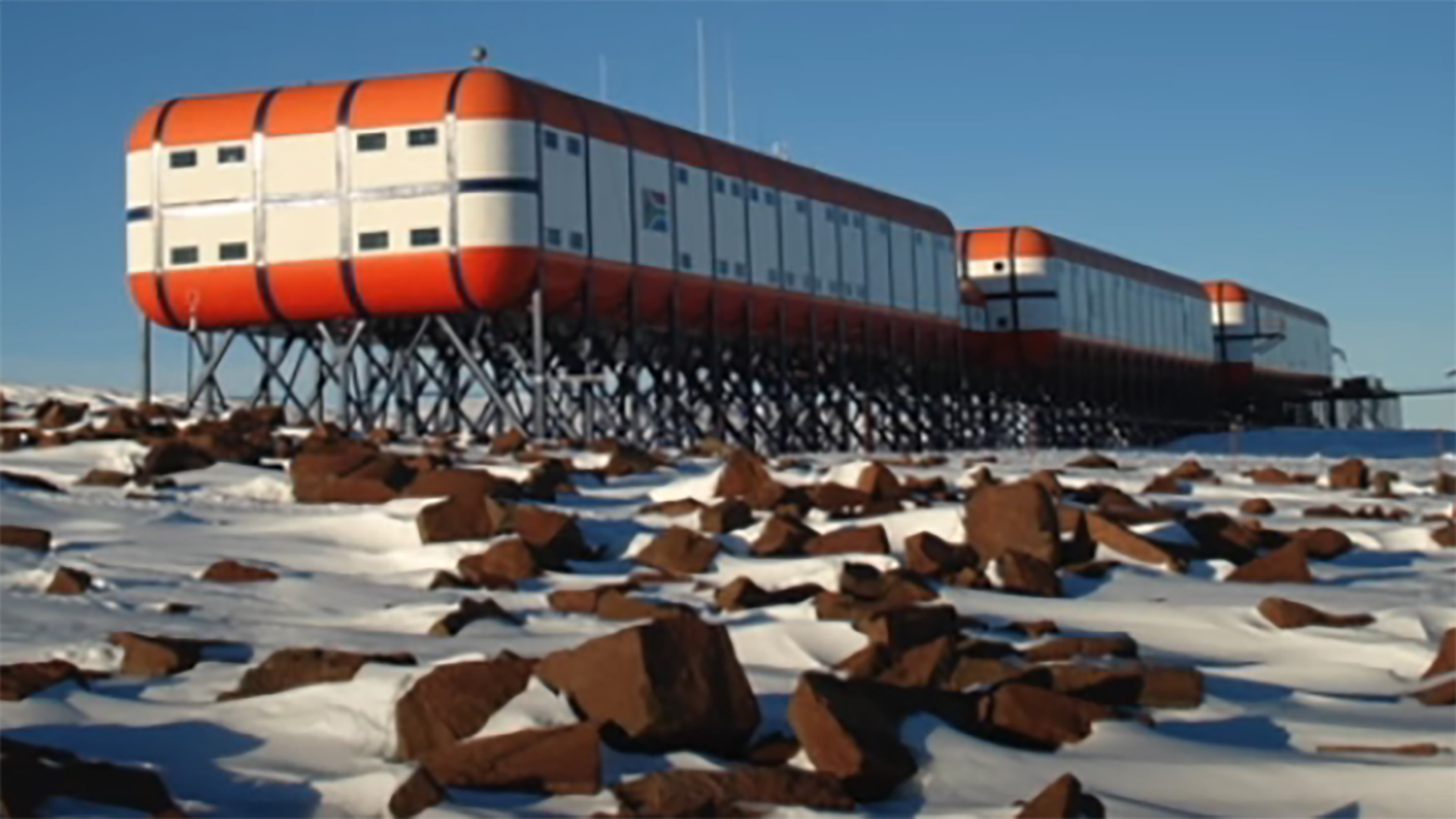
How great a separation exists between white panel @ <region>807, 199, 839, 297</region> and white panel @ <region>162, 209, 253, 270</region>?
605 inches

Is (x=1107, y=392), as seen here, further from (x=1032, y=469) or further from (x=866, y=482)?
(x=866, y=482)

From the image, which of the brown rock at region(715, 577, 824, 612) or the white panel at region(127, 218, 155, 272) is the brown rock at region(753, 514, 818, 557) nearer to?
the brown rock at region(715, 577, 824, 612)

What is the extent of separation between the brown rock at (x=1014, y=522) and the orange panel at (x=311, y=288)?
26081 mm

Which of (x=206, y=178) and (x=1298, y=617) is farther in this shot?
(x=206, y=178)

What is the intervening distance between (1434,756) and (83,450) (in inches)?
535

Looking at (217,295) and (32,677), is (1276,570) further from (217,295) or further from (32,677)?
(217,295)

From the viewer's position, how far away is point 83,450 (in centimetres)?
1748

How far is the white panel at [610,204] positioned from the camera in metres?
37.6

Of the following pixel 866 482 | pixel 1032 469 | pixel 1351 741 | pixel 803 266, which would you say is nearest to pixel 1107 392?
pixel 803 266

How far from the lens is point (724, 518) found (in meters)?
13.4

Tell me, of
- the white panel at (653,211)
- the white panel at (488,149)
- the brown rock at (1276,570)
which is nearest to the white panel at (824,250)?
the white panel at (653,211)

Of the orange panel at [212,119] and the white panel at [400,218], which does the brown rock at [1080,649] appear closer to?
the white panel at [400,218]

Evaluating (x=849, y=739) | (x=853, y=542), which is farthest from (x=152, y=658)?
(x=853, y=542)

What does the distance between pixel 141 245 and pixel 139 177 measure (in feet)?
4.75
